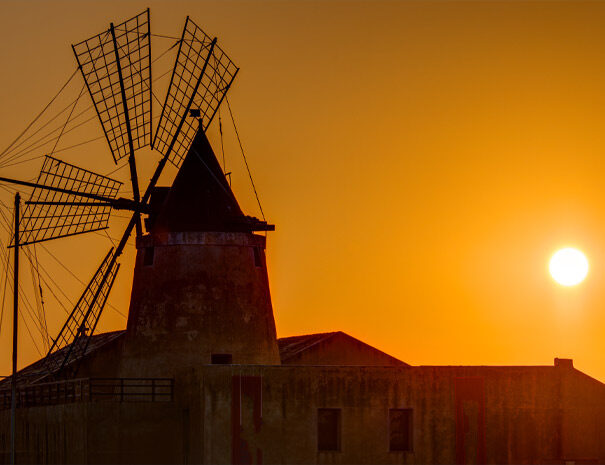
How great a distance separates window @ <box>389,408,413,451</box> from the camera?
4709 cm

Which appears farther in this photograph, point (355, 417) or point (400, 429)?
point (400, 429)

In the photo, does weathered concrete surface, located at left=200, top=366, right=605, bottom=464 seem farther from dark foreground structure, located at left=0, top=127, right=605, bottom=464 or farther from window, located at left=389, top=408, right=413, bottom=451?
window, located at left=389, top=408, right=413, bottom=451

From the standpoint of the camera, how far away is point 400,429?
4722 centimetres

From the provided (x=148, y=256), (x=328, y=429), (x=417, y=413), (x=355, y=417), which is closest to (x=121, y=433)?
(x=328, y=429)

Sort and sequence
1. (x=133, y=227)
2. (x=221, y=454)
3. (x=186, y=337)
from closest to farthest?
1. (x=221, y=454)
2. (x=186, y=337)
3. (x=133, y=227)

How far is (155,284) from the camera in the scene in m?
50.9

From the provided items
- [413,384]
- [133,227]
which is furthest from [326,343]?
[413,384]

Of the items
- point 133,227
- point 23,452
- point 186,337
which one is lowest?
point 23,452

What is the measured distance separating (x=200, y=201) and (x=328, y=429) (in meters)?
8.79

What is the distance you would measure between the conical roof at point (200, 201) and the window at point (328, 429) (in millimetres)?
7281

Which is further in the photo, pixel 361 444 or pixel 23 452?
pixel 23 452

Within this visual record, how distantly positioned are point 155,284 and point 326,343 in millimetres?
12304

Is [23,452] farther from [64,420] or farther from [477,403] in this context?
[477,403]

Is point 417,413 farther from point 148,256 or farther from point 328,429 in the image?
point 148,256
